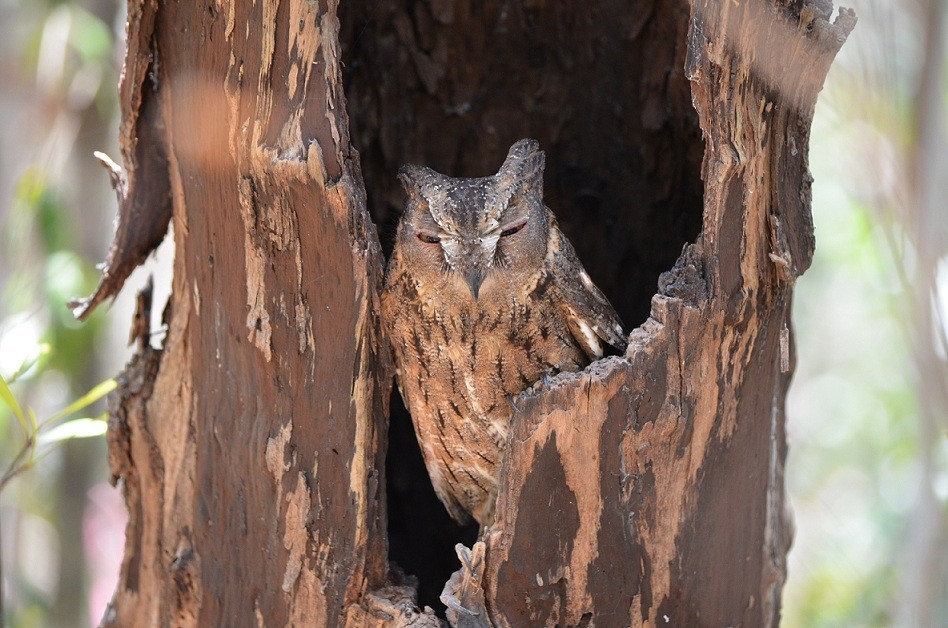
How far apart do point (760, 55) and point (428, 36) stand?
1479 mm

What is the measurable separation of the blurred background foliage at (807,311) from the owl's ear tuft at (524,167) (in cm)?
78

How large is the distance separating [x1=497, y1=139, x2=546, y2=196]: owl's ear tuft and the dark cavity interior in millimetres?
577

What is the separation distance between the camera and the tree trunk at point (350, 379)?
1.97 metres

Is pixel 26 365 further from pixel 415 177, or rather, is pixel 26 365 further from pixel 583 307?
pixel 583 307

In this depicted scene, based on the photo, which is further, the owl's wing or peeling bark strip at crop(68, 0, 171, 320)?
the owl's wing

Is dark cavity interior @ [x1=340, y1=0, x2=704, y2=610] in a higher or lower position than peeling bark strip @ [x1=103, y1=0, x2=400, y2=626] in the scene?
higher

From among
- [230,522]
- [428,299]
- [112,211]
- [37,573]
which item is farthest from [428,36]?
[37,573]

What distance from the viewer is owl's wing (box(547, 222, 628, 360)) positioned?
93.0 inches

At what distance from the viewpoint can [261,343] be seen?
6.93ft

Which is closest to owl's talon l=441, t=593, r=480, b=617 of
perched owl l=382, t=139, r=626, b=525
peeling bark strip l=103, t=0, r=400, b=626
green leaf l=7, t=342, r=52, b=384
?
peeling bark strip l=103, t=0, r=400, b=626

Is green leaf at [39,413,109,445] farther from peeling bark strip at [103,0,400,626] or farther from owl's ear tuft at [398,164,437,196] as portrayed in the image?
owl's ear tuft at [398,164,437,196]

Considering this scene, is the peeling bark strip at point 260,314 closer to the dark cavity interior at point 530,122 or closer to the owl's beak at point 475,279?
the owl's beak at point 475,279

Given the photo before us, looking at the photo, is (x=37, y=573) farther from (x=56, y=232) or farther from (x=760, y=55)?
(x=760, y=55)

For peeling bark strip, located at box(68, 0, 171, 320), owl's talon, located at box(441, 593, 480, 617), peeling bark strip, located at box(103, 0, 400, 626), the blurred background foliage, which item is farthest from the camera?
the blurred background foliage
